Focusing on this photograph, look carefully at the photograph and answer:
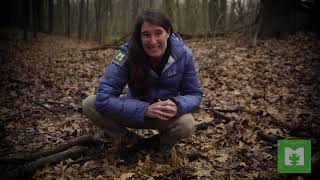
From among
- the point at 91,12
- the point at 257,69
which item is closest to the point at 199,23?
the point at 91,12

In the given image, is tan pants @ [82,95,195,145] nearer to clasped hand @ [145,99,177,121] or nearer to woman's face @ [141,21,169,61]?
clasped hand @ [145,99,177,121]

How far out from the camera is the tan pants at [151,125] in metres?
3.65

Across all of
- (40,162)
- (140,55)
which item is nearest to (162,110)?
(140,55)

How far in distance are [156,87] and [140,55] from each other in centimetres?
41

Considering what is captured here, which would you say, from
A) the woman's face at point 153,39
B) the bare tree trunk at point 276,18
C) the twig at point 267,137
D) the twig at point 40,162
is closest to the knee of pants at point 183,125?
the woman's face at point 153,39

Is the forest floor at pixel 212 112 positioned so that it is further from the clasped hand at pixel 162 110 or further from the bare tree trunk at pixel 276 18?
the clasped hand at pixel 162 110

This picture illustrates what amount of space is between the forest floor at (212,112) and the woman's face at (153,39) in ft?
3.80

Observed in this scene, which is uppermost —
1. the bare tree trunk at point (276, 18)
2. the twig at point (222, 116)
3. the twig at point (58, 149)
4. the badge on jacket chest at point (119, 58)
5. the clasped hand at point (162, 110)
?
the bare tree trunk at point (276, 18)

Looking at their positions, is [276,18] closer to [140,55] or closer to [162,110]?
[140,55]

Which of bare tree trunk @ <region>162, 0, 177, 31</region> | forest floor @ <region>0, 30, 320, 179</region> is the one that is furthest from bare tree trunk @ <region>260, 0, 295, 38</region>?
bare tree trunk @ <region>162, 0, 177, 31</region>

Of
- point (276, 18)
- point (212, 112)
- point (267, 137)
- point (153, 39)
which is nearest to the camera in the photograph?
point (153, 39)

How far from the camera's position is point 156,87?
365cm

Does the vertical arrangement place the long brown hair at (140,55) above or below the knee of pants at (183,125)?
above

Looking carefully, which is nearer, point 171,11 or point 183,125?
point 183,125
